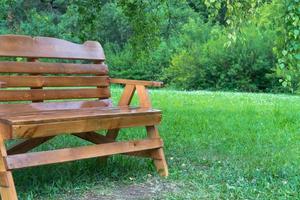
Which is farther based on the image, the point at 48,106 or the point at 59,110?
Answer: the point at 48,106

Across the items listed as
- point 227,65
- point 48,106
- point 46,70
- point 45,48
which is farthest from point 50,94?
point 227,65

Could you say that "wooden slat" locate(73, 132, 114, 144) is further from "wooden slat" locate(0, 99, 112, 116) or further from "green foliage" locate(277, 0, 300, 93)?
"green foliage" locate(277, 0, 300, 93)

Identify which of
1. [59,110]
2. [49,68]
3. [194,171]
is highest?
[49,68]

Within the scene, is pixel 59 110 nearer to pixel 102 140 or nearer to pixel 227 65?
pixel 102 140

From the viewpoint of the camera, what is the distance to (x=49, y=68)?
463 cm

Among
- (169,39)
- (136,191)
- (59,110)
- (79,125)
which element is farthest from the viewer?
(169,39)

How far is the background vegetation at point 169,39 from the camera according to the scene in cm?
811

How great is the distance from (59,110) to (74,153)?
66 cm

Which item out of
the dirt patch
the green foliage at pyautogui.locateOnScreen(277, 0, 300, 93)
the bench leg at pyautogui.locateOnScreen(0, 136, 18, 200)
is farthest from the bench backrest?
the green foliage at pyautogui.locateOnScreen(277, 0, 300, 93)

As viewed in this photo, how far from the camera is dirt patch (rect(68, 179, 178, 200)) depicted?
12.8 feet

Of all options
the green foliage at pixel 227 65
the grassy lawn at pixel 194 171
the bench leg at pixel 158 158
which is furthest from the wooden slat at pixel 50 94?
the green foliage at pixel 227 65

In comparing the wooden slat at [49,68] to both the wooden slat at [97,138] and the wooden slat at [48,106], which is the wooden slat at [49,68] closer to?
Answer: the wooden slat at [48,106]

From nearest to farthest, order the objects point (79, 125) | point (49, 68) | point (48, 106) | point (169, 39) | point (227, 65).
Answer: point (79, 125)
point (48, 106)
point (49, 68)
point (227, 65)
point (169, 39)

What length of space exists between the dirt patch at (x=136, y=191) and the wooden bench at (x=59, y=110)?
0.90 feet
